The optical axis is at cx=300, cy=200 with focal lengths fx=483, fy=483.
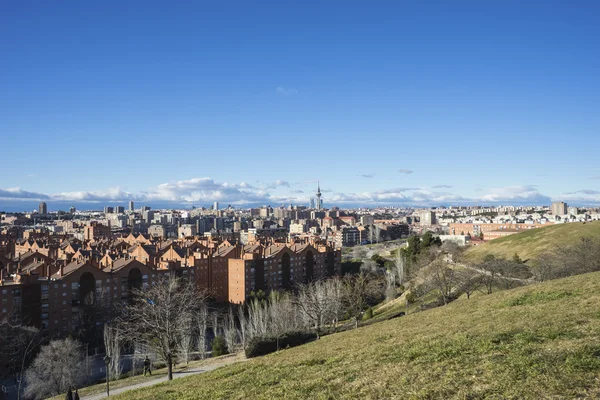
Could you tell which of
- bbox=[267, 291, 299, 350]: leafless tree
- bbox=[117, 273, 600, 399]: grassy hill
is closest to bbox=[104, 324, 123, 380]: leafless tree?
bbox=[267, 291, 299, 350]: leafless tree

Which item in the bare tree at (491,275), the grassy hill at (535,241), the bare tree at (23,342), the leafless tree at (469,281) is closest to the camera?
the bare tree at (491,275)

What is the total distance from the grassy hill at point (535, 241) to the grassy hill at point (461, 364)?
4911 cm

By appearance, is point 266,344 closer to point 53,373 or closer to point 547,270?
point 53,373

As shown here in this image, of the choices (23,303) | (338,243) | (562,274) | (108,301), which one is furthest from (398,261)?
(338,243)

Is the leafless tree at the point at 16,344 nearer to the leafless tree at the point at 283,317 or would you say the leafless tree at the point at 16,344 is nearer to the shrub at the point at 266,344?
the leafless tree at the point at 283,317

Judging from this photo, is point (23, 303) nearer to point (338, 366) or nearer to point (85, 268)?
point (85, 268)

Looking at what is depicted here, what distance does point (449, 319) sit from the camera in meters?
19.4

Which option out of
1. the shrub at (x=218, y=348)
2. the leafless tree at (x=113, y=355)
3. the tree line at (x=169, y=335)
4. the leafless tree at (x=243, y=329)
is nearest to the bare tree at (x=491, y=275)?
the tree line at (x=169, y=335)

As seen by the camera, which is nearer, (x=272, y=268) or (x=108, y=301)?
(x=108, y=301)

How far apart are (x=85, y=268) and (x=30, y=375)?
65.6 feet

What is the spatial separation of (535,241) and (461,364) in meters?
67.9

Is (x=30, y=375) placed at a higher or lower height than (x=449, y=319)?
lower

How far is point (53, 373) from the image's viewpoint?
36.8 m

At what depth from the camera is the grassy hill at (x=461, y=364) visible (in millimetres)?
8953
